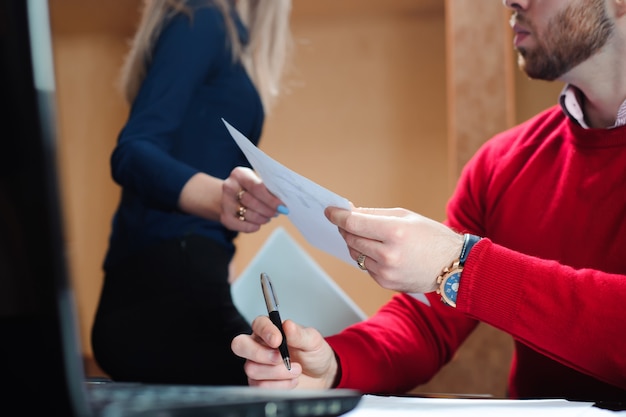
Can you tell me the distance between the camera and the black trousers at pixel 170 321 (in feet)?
3.20

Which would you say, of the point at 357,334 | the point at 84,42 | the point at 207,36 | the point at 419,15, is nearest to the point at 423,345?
the point at 357,334

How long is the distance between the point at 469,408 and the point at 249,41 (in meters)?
0.78

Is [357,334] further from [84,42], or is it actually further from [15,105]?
[84,42]

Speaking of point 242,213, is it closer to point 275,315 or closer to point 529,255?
point 275,315

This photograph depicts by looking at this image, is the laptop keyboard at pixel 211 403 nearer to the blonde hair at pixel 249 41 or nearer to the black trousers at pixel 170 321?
the black trousers at pixel 170 321

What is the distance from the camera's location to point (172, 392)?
1.17ft

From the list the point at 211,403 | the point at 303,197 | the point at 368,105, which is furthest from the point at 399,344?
the point at 368,105

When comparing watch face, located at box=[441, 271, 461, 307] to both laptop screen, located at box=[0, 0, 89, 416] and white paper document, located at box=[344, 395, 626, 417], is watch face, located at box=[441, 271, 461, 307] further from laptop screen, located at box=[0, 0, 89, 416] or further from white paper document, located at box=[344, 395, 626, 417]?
laptop screen, located at box=[0, 0, 89, 416]

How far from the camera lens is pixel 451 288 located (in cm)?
65

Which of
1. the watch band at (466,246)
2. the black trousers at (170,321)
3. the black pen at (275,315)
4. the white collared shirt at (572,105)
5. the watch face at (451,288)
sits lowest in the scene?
the black trousers at (170,321)

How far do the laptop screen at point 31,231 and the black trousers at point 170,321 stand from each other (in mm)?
681

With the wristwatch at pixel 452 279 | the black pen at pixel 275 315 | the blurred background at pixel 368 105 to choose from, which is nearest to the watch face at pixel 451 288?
the wristwatch at pixel 452 279

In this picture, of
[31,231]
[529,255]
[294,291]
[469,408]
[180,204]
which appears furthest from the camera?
[294,291]

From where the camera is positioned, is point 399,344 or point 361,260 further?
point 399,344
